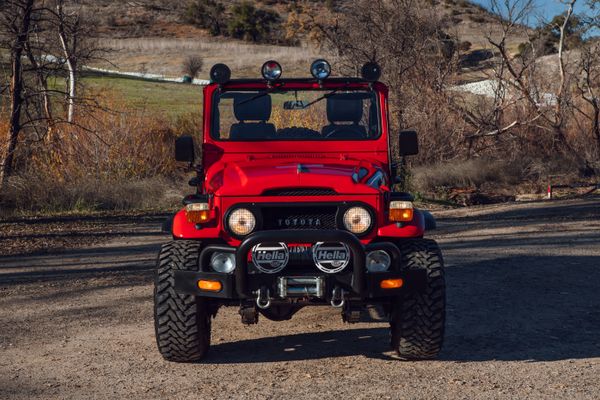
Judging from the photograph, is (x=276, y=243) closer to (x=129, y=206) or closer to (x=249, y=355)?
(x=249, y=355)

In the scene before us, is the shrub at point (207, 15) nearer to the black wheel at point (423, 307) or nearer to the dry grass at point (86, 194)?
the dry grass at point (86, 194)

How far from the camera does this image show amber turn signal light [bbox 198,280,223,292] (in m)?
5.72

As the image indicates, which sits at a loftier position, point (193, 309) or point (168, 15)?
point (168, 15)

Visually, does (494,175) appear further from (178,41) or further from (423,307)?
(178,41)

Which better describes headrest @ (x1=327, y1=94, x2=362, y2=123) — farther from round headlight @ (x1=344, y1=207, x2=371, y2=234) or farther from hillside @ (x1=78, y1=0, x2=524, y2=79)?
hillside @ (x1=78, y1=0, x2=524, y2=79)

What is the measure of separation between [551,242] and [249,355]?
269 inches

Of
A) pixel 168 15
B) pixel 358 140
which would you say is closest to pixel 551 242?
pixel 358 140

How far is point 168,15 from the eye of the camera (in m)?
70.4

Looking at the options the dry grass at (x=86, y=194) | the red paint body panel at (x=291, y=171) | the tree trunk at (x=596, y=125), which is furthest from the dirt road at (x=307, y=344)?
the tree trunk at (x=596, y=125)

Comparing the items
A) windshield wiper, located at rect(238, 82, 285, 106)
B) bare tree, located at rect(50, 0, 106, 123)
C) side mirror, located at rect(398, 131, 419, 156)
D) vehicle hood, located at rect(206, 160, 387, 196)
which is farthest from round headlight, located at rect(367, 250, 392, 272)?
bare tree, located at rect(50, 0, 106, 123)

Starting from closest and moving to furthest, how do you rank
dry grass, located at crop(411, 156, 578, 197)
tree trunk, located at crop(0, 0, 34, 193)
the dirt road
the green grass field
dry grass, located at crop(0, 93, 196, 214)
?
the dirt road, tree trunk, located at crop(0, 0, 34, 193), dry grass, located at crop(0, 93, 196, 214), dry grass, located at crop(411, 156, 578, 197), the green grass field

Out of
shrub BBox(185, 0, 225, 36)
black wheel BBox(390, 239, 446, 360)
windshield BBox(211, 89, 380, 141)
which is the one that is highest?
shrub BBox(185, 0, 225, 36)

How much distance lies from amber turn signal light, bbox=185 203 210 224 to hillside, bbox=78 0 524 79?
37.3 meters

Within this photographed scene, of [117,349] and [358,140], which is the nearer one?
[117,349]
